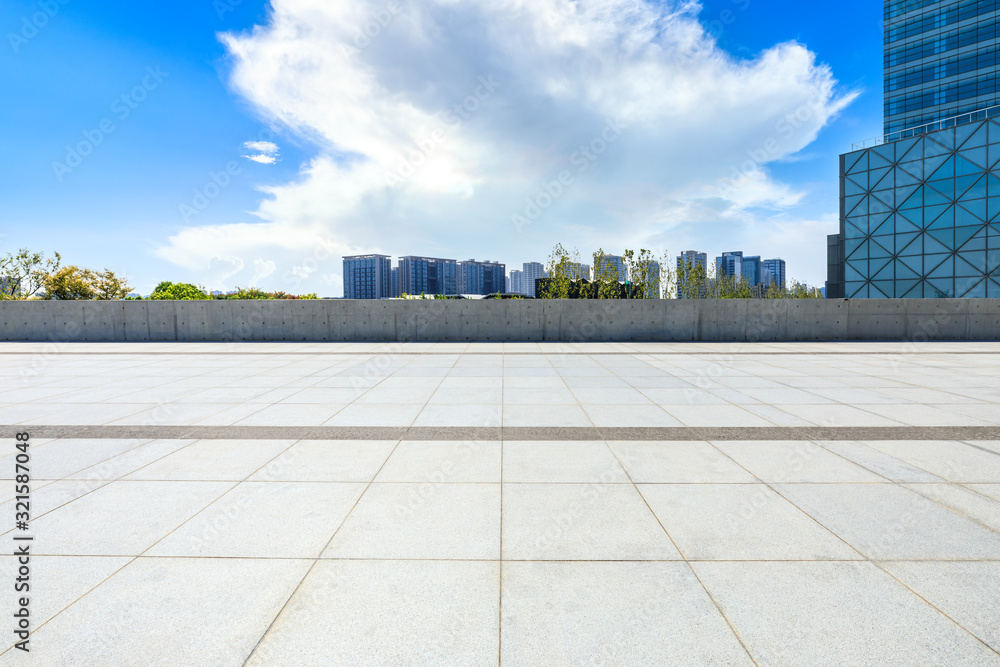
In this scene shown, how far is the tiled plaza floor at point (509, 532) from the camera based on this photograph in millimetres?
2289

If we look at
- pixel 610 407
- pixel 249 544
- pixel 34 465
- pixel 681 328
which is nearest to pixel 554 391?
pixel 610 407

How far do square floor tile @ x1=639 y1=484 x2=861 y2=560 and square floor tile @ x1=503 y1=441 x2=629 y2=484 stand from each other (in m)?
0.50

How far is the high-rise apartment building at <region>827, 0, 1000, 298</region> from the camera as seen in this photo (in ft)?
126

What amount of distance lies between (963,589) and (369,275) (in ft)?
476

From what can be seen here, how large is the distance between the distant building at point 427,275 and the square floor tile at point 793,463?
135 m

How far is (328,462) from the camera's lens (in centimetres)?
476

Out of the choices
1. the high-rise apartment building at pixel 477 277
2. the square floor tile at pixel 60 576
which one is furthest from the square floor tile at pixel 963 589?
the high-rise apartment building at pixel 477 277

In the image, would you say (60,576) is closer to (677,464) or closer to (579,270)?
(677,464)

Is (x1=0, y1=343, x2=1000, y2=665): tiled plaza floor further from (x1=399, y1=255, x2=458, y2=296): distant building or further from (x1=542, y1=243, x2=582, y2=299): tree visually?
(x1=399, y1=255, x2=458, y2=296): distant building

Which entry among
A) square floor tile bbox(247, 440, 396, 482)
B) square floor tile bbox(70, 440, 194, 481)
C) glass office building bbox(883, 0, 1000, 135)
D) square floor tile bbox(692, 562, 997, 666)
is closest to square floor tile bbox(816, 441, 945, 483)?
square floor tile bbox(692, 562, 997, 666)

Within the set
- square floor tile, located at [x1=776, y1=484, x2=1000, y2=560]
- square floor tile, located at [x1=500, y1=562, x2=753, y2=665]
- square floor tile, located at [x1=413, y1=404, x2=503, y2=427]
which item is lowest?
square floor tile, located at [x1=500, y1=562, x2=753, y2=665]

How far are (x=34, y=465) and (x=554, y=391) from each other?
7.16 m

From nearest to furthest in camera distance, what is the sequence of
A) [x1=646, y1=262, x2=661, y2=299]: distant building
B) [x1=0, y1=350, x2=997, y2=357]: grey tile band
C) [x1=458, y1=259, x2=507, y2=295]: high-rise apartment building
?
1. [x1=0, y1=350, x2=997, y2=357]: grey tile band
2. [x1=646, y1=262, x2=661, y2=299]: distant building
3. [x1=458, y1=259, x2=507, y2=295]: high-rise apartment building

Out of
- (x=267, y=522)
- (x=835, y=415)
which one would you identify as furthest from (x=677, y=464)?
(x=267, y=522)
